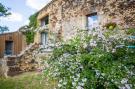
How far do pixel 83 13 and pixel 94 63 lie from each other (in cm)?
955

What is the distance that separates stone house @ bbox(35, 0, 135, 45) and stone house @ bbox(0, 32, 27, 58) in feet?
34.9

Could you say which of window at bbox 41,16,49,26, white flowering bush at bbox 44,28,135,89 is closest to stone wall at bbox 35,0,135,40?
window at bbox 41,16,49,26

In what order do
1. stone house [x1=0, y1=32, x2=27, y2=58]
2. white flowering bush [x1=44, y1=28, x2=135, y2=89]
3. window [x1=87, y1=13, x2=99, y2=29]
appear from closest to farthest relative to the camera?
white flowering bush [x1=44, y1=28, x2=135, y2=89]
window [x1=87, y1=13, x2=99, y2=29]
stone house [x1=0, y1=32, x2=27, y2=58]

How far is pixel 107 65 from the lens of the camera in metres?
5.44

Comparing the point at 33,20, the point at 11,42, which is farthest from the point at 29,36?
the point at 11,42

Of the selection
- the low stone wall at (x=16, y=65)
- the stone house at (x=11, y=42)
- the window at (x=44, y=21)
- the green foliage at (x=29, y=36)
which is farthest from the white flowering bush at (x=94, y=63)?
the stone house at (x=11, y=42)

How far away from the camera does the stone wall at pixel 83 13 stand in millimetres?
12570

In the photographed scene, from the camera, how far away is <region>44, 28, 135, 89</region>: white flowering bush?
543 centimetres

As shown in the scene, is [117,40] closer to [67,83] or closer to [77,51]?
[77,51]

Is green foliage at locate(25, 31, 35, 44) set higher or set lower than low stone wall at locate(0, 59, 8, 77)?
higher

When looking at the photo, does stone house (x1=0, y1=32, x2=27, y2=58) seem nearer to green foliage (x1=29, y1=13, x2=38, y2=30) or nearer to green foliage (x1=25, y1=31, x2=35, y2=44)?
green foliage (x1=25, y1=31, x2=35, y2=44)

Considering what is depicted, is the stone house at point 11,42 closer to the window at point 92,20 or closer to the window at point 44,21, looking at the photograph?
the window at point 44,21

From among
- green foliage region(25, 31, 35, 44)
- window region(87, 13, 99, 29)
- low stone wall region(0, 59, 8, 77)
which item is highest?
window region(87, 13, 99, 29)

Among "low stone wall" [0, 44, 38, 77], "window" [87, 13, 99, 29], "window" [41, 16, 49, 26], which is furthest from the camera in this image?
"window" [41, 16, 49, 26]
